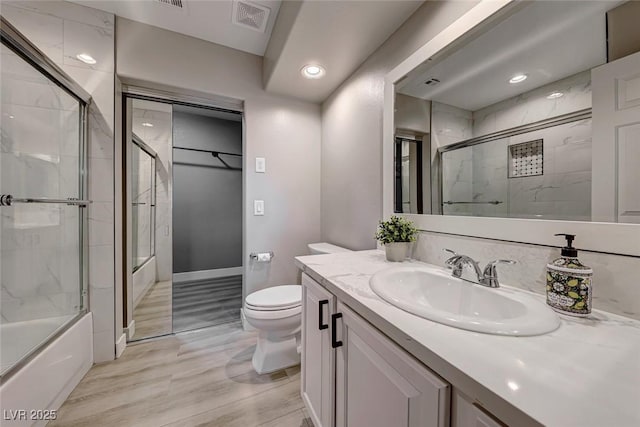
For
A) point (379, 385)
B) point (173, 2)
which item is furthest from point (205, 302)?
point (173, 2)

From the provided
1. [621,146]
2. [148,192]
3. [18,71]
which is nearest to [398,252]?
[621,146]

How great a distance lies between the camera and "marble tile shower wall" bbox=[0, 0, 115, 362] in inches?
61.4

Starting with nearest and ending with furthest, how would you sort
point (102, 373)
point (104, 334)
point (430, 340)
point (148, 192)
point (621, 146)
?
point (430, 340) < point (621, 146) < point (102, 373) < point (104, 334) < point (148, 192)

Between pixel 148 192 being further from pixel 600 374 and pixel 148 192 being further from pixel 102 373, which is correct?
pixel 600 374

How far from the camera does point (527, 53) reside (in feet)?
2.61

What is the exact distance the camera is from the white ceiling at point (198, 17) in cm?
158

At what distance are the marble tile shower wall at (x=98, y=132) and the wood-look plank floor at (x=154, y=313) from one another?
355 mm

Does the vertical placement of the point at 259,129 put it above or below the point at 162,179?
above

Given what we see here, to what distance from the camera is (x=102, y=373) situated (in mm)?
1538

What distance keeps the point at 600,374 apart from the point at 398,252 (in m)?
0.80

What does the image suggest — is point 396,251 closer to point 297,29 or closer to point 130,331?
point 297,29

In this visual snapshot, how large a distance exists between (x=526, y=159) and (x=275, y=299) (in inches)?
58.6

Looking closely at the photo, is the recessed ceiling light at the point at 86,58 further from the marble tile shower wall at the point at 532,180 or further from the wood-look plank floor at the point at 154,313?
the marble tile shower wall at the point at 532,180

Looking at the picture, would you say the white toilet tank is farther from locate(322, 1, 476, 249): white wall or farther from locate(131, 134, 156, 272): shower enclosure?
locate(131, 134, 156, 272): shower enclosure
